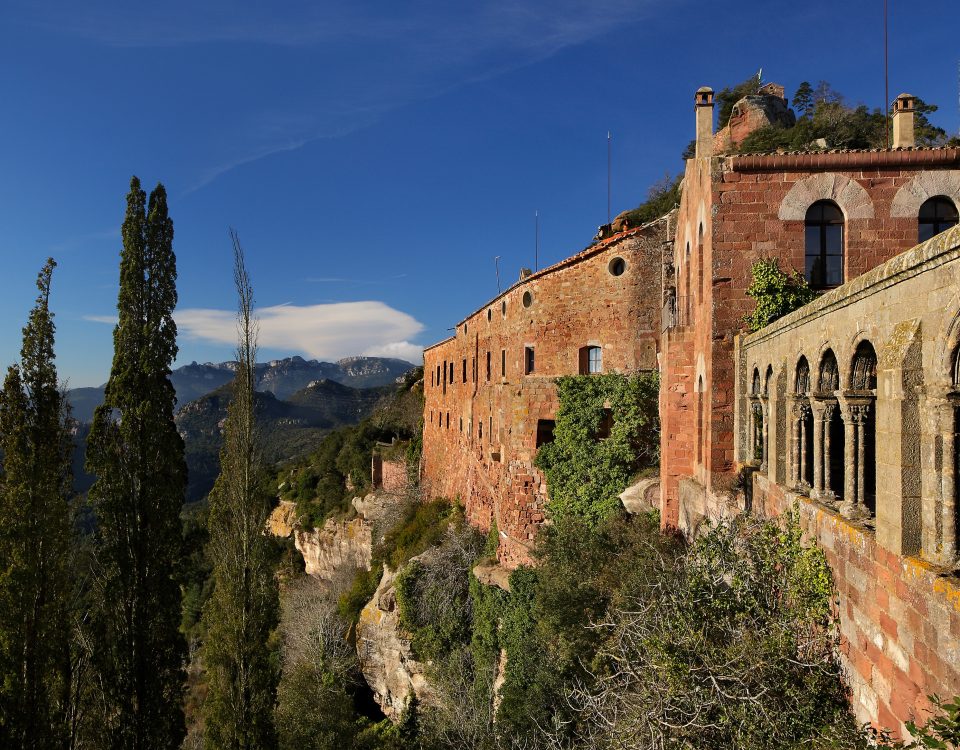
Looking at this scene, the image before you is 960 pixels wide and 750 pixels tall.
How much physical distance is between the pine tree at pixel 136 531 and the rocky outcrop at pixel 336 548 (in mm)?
19830

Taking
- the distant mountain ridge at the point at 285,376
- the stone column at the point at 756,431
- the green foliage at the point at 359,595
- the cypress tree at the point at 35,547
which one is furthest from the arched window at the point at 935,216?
the distant mountain ridge at the point at 285,376

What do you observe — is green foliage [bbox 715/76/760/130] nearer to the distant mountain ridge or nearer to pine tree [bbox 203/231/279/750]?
pine tree [bbox 203/231/279/750]

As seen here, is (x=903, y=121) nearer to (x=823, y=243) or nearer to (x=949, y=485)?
(x=823, y=243)

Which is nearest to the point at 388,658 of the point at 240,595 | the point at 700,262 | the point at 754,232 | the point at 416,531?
the point at 416,531

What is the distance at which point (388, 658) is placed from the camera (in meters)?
20.9

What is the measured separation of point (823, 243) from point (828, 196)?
784 millimetres

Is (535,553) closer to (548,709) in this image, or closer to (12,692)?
(548,709)

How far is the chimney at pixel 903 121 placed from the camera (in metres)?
11.2

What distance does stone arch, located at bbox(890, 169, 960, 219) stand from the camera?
10.1m

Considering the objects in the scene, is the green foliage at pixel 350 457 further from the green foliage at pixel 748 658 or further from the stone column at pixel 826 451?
the stone column at pixel 826 451

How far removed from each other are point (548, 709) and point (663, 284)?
10.6 metres

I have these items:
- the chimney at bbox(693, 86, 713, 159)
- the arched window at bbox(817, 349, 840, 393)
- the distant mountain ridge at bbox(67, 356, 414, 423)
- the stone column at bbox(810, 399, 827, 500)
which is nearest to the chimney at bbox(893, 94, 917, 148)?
the chimney at bbox(693, 86, 713, 159)

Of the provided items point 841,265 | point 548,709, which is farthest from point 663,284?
point 548,709

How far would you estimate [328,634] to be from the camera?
24.4m
